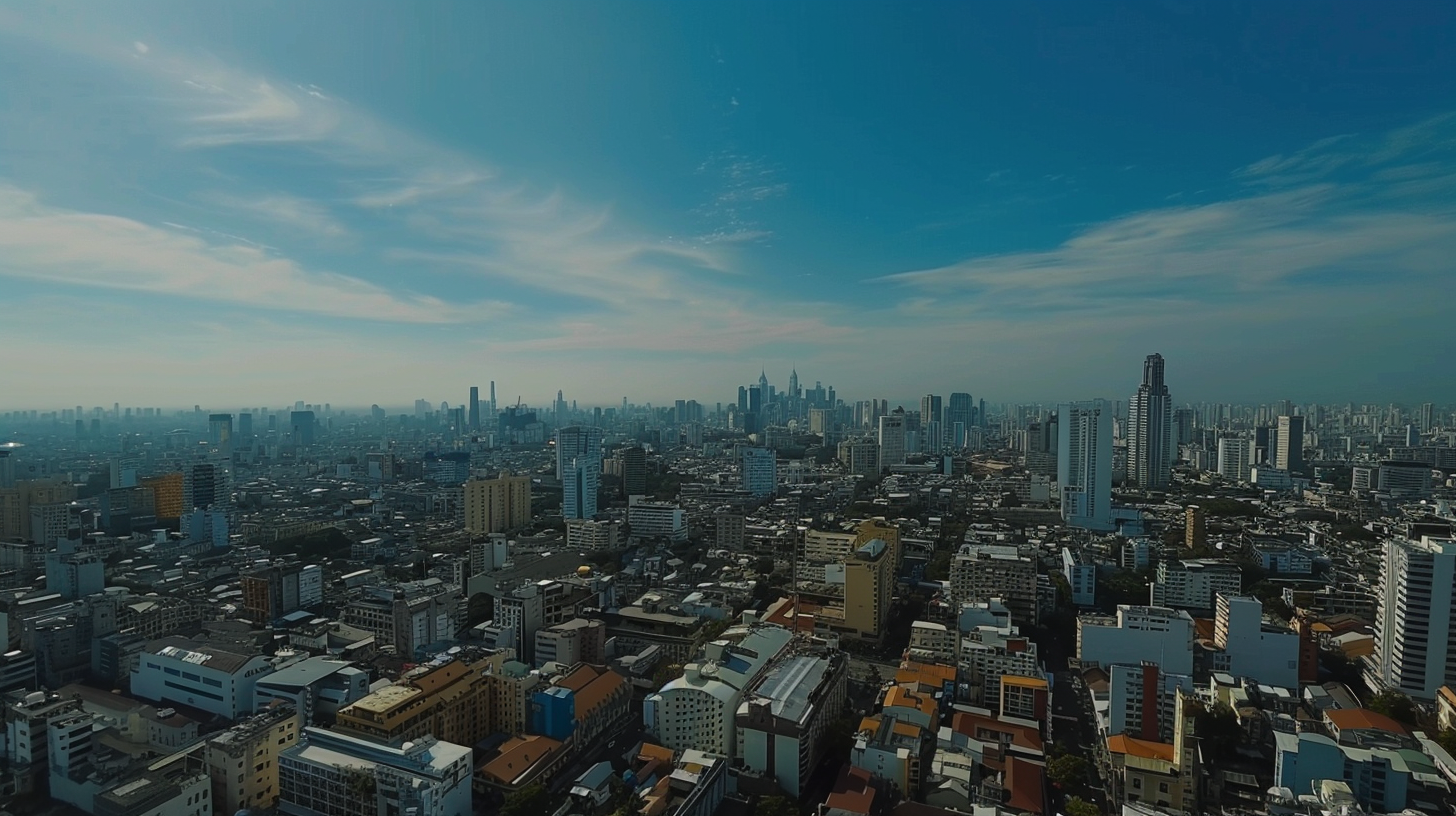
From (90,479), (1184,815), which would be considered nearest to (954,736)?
(1184,815)

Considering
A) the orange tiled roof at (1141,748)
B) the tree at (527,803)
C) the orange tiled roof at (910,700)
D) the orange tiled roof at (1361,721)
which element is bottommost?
the tree at (527,803)

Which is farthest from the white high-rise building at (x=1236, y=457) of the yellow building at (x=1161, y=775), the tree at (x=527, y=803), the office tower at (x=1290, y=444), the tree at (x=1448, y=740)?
the tree at (x=527, y=803)

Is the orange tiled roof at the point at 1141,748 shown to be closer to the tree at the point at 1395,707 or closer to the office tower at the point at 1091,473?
the tree at the point at 1395,707

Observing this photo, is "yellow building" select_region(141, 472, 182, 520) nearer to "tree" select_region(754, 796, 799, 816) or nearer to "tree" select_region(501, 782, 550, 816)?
"tree" select_region(501, 782, 550, 816)

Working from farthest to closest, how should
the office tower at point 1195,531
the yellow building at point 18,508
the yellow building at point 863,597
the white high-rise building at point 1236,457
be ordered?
the white high-rise building at point 1236,457 → the office tower at point 1195,531 → the yellow building at point 18,508 → the yellow building at point 863,597

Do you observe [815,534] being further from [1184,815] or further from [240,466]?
[240,466]

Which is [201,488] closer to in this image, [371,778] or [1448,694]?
[371,778]
